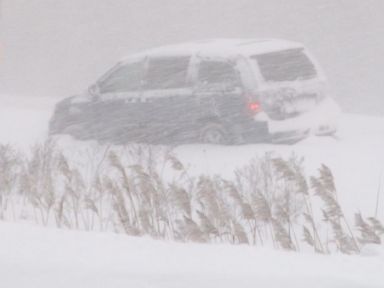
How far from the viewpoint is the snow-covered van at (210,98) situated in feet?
30.5

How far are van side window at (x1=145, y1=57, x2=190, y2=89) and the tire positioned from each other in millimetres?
537

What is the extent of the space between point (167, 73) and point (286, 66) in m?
1.42

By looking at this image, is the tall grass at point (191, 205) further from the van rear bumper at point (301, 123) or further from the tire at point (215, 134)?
the tire at point (215, 134)

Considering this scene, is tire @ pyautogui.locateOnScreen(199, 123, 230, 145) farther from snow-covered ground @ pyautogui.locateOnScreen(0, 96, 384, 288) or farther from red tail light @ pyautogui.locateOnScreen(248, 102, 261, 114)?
snow-covered ground @ pyautogui.locateOnScreen(0, 96, 384, 288)

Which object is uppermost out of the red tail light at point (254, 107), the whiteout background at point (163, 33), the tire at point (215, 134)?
the whiteout background at point (163, 33)

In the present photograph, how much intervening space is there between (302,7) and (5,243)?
13.2 meters

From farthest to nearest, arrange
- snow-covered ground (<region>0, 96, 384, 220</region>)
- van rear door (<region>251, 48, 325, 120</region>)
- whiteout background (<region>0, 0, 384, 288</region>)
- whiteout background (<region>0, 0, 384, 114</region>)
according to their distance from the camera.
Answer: whiteout background (<region>0, 0, 384, 114</region>) → van rear door (<region>251, 48, 325, 120</region>) → snow-covered ground (<region>0, 96, 384, 220</region>) → whiteout background (<region>0, 0, 384, 288</region>)

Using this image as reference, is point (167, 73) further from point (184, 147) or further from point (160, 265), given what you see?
point (160, 265)

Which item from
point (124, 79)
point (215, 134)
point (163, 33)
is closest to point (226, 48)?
point (215, 134)

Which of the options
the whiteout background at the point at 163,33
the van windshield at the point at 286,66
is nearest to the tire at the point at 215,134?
the van windshield at the point at 286,66

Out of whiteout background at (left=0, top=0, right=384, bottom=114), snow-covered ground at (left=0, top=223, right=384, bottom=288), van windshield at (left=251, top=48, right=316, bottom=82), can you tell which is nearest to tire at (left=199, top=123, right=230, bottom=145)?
van windshield at (left=251, top=48, right=316, bottom=82)

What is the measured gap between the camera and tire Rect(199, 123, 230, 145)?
987 cm

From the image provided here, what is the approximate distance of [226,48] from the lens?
9.68 metres

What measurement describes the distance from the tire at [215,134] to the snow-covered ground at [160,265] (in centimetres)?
561
